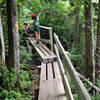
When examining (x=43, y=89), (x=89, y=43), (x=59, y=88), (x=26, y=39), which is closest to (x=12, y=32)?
(x=43, y=89)

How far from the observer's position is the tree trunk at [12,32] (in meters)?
3.85

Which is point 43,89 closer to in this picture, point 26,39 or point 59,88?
point 59,88

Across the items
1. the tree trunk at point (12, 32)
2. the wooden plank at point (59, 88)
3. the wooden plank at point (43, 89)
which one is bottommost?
the wooden plank at point (43, 89)

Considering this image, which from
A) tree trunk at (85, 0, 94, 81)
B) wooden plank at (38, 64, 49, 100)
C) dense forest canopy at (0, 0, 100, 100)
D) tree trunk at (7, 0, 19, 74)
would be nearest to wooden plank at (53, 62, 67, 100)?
wooden plank at (38, 64, 49, 100)

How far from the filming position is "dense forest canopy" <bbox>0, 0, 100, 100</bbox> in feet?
12.9

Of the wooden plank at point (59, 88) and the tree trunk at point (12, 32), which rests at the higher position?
the tree trunk at point (12, 32)

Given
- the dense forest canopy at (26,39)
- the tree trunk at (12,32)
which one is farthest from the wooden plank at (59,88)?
the tree trunk at (12,32)

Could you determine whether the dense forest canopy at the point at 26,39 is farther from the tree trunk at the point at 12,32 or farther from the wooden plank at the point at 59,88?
the wooden plank at the point at 59,88

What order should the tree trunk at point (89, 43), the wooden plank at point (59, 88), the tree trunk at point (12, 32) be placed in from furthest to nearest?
the tree trunk at point (89, 43) < the tree trunk at point (12, 32) < the wooden plank at point (59, 88)

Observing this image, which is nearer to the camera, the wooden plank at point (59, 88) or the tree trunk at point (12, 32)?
the wooden plank at point (59, 88)

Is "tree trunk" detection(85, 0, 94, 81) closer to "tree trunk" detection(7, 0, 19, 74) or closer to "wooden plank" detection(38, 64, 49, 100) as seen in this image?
"wooden plank" detection(38, 64, 49, 100)

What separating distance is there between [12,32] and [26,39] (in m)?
7.63

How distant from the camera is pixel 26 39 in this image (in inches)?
453

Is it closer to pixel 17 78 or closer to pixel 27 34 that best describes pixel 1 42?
pixel 17 78
